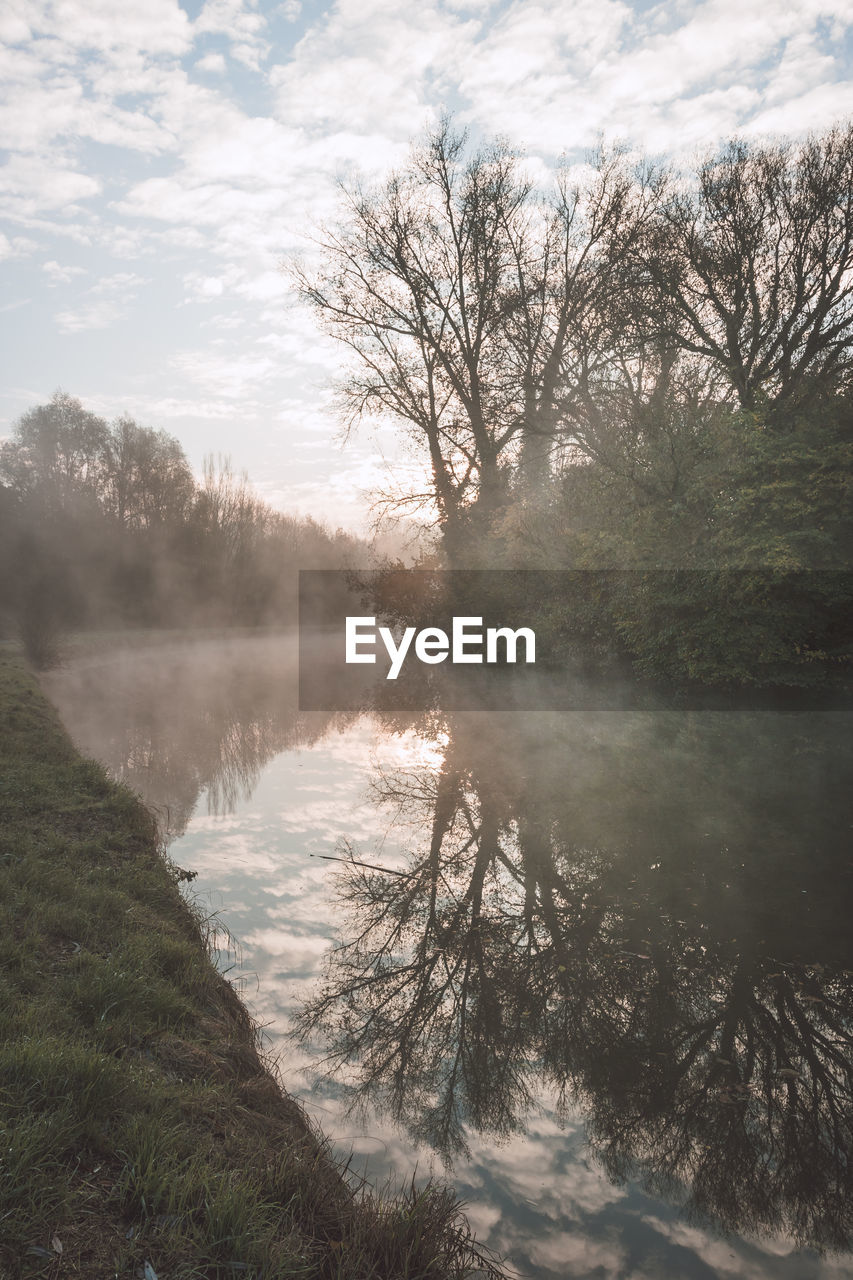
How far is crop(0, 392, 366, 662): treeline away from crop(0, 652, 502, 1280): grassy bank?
88.7 ft

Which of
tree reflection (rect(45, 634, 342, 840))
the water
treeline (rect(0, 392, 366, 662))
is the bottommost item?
the water

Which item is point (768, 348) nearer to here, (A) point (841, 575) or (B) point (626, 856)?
(A) point (841, 575)

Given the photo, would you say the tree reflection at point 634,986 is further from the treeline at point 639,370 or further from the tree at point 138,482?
the tree at point 138,482

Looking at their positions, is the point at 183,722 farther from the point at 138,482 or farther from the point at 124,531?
the point at 138,482

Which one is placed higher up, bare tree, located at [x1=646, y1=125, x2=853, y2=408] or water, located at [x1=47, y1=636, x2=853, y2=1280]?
bare tree, located at [x1=646, y1=125, x2=853, y2=408]

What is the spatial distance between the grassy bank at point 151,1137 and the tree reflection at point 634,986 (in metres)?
0.87

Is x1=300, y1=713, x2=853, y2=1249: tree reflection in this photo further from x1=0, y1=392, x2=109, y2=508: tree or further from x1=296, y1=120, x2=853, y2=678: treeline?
x1=0, y1=392, x2=109, y2=508: tree

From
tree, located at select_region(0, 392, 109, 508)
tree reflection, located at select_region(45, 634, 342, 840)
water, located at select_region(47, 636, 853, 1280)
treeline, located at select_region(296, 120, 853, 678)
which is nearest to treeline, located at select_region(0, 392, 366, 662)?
tree, located at select_region(0, 392, 109, 508)

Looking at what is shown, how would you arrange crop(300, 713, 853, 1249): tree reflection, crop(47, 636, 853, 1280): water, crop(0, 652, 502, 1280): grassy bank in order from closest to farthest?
1. crop(0, 652, 502, 1280): grassy bank
2. crop(47, 636, 853, 1280): water
3. crop(300, 713, 853, 1249): tree reflection

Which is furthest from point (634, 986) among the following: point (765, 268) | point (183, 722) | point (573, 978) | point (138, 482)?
point (138, 482)

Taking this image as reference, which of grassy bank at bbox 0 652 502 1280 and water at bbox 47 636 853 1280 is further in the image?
water at bbox 47 636 853 1280

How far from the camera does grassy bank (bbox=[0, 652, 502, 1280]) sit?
2379 mm

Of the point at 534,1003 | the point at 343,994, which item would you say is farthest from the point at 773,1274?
the point at 343,994

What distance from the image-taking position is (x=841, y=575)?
12.8 m
